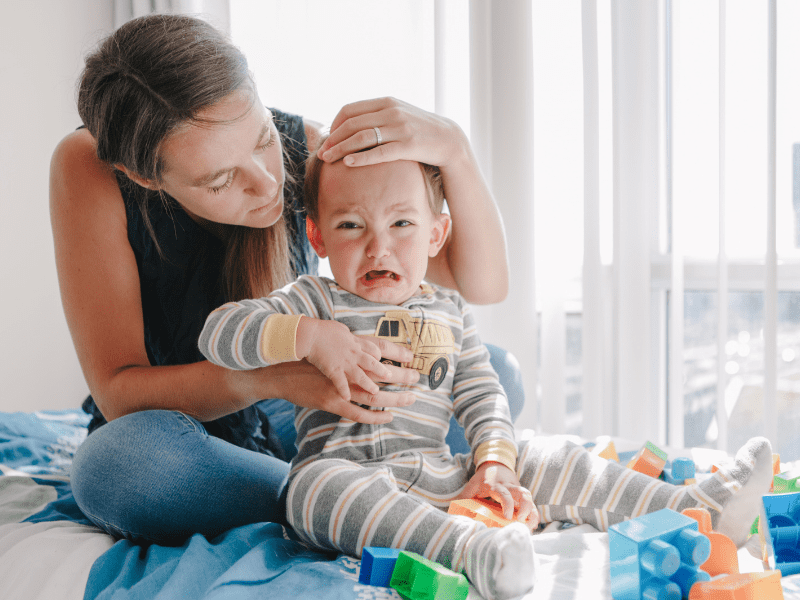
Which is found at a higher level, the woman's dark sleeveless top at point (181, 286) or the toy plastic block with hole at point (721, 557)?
the woman's dark sleeveless top at point (181, 286)

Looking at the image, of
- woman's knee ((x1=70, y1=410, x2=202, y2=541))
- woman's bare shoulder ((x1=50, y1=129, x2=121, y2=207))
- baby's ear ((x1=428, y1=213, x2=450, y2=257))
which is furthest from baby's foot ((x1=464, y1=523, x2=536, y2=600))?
woman's bare shoulder ((x1=50, y1=129, x2=121, y2=207))

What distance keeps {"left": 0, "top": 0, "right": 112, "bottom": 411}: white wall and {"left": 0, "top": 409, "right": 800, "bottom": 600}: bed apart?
2.07m

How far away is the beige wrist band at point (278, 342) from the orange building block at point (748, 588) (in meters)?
0.51

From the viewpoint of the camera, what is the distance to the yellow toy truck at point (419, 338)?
0.91 metres

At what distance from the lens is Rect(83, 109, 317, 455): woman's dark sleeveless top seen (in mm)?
1071

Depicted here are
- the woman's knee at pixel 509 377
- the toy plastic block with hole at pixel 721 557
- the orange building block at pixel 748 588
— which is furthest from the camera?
the woman's knee at pixel 509 377

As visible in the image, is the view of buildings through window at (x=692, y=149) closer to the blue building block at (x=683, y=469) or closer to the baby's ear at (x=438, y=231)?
the blue building block at (x=683, y=469)

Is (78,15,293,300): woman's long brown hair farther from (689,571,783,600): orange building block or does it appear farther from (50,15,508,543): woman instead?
(689,571,783,600): orange building block

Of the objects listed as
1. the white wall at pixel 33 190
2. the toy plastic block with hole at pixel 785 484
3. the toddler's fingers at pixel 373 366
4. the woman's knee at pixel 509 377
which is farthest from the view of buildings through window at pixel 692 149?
the white wall at pixel 33 190

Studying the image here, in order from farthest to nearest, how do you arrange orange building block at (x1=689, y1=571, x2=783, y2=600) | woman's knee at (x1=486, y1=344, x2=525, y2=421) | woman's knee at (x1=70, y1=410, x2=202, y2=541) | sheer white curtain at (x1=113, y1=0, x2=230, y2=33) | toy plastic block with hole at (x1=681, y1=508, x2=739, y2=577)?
sheer white curtain at (x1=113, y1=0, x2=230, y2=33)
woman's knee at (x1=486, y1=344, x2=525, y2=421)
woman's knee at (x1=70, y1=410, x2=202, y2=541)
toy plastic block with hole at (x1=681, y1=508, x2=739, y2=577)
orange building block at (x1=689, y1=571, x2=783, y2=600)

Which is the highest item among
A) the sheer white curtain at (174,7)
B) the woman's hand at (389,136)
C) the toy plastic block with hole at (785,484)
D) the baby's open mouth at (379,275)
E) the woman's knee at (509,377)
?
the sheer white curtain at (174,7)

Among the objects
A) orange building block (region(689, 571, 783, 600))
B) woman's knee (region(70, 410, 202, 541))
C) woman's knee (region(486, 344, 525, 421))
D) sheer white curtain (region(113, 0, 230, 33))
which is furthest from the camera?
sheer white curtain (region(113, 0, 230, 33))

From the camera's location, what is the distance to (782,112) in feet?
4.61

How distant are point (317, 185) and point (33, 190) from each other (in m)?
2.31
